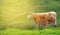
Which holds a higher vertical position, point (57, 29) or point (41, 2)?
point (41, 2)

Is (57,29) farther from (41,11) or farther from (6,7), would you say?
(6,7)

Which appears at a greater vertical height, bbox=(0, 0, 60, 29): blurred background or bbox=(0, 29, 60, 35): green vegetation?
bbox=(0, 0, 60, 29): blurred background

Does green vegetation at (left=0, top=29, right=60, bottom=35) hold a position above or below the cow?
below

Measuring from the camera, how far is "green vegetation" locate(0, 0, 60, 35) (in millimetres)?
4215

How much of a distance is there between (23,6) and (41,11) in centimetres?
19

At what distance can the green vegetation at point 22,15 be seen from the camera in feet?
13.8

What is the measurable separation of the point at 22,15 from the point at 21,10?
0.18 feet

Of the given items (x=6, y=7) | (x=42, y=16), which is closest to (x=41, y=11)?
(x=42, y=16)

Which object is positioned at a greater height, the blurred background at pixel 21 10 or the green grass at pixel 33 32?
the blurred background at pixel 21 10

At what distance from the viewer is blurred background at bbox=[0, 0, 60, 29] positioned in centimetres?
423

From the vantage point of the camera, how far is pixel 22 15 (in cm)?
423

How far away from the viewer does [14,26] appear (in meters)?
4.23

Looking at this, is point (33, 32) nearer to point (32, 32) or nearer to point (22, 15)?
point (32, 32)

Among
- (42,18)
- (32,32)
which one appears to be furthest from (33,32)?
(42,18)
